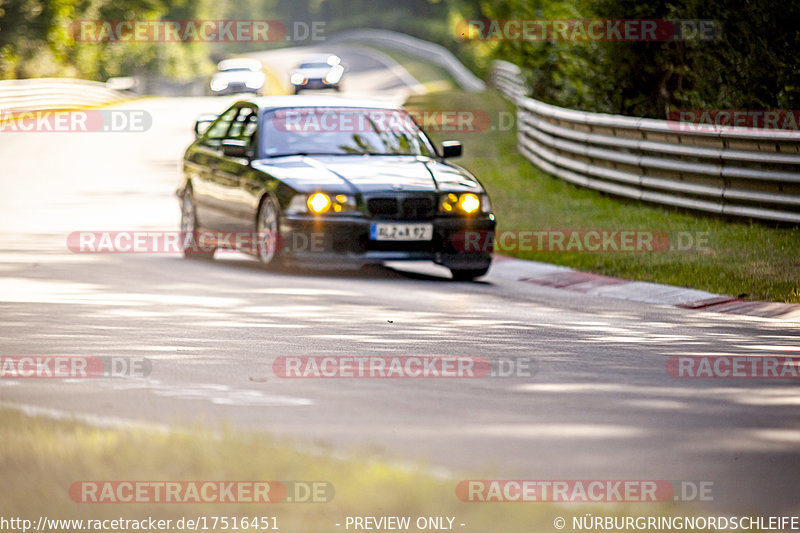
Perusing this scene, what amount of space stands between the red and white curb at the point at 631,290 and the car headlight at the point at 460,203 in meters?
0.88

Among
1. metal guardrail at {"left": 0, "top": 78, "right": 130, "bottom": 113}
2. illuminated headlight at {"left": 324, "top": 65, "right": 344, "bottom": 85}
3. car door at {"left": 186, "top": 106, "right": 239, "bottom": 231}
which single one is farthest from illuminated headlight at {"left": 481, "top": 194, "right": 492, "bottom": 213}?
illuminated headlight at {"left": 324, "top": 65, "right": 344, "bottom": 85}

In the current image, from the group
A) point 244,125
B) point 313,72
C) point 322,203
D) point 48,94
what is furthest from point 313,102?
point 313,72

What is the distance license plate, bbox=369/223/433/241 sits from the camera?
40.4 ft

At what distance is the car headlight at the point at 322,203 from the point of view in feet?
40.4

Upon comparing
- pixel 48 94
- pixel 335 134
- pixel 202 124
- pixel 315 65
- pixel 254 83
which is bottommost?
pixel 254 83

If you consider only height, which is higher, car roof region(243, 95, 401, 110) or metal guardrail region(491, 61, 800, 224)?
car roof region(243, 95, 401, 110)

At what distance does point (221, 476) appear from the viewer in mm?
4871

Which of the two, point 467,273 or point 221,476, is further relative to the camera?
point 467,273

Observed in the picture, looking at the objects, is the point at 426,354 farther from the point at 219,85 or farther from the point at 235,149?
the point at 219,85

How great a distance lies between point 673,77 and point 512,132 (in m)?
10.7

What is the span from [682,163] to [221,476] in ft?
39.2

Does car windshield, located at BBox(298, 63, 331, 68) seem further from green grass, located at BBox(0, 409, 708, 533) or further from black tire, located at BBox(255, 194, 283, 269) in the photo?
green grass, located at BBox(0, 409, 708, 533)

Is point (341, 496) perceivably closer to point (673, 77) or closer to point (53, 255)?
point (53, 255)

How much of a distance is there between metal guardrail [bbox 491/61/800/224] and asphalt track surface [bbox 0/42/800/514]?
10.3ft
